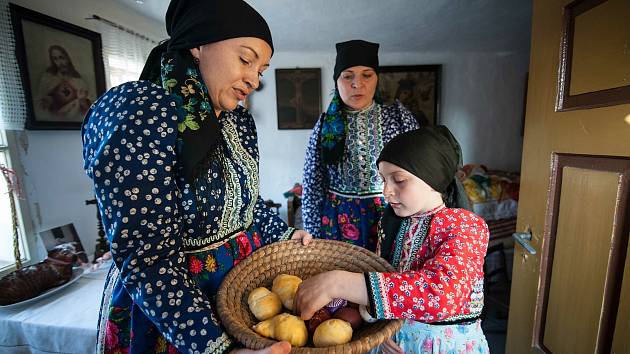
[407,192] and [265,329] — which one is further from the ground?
[407,192]

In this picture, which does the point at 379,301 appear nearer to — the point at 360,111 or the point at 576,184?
the point at 576,184

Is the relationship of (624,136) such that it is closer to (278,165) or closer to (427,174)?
(427,174)

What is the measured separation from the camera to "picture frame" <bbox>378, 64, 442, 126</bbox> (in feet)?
11.7

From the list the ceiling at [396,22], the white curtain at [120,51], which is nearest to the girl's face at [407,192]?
the ceiling at [396,22]

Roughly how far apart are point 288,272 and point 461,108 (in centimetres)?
364

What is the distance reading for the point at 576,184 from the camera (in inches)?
32.8

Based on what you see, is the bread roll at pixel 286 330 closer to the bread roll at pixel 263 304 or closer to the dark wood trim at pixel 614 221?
the bread roll at pixel 263 304

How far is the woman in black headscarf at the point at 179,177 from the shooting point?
0.48 meters

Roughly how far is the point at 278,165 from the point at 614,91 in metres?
3.29

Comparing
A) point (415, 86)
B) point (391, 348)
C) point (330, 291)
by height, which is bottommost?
point (391, 348)

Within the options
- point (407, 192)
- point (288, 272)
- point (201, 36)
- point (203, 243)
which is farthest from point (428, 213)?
point (201, 36)

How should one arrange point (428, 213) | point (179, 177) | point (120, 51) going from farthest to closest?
point (120, 51) < point (428, 213) < point (179, 177)

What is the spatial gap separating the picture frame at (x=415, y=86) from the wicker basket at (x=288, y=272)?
3.11 m

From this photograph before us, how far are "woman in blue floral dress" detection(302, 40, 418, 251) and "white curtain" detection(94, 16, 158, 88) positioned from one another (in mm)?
1620
